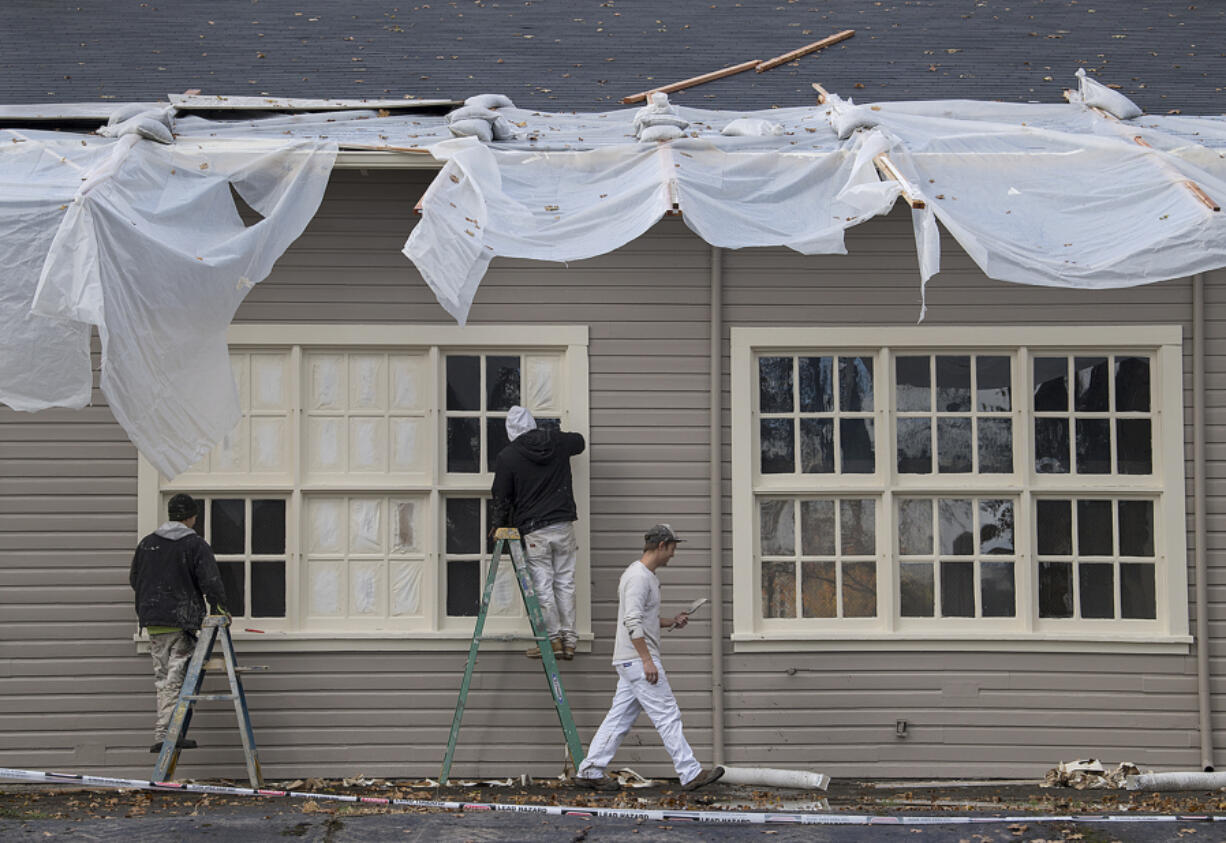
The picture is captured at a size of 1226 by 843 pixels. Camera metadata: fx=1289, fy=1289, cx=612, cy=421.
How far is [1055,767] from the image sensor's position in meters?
7.08

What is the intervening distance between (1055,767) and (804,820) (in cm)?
198

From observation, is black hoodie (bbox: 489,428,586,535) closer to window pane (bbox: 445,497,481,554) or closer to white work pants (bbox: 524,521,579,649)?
white work pants (bbox: 524,521,579,649)

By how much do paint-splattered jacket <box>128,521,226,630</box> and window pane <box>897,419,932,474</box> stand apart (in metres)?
Answer: 3.83

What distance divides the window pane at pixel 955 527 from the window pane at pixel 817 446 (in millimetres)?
683

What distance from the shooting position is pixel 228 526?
727cm

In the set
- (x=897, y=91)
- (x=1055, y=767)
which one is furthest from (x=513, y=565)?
(x=897, y=91)

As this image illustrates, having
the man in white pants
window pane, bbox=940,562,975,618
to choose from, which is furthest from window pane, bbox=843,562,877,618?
the man in white pants

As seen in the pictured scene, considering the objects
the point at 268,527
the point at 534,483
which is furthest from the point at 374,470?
the point at 534,483

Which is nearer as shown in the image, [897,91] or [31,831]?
[31,831]

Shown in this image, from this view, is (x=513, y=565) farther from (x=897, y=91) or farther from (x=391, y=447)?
(x=897, y=91)

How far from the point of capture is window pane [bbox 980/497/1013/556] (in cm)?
735

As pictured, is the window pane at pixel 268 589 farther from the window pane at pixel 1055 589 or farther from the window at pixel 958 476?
the window pane at pixel 1055 589

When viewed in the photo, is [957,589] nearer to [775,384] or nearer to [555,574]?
[775,384]

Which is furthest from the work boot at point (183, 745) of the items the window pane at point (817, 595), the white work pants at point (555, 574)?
the window pane at point (817, 595)
